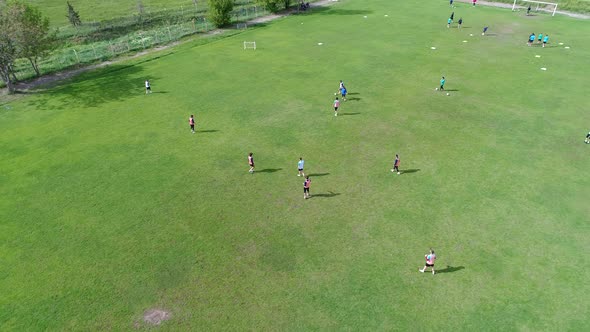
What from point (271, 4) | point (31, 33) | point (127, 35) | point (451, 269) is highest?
point (271, 4)

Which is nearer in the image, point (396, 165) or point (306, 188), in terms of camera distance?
point (306, 188)

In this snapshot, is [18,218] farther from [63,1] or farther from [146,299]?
[63,1]

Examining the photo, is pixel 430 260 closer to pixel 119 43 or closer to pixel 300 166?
pixel 300 166

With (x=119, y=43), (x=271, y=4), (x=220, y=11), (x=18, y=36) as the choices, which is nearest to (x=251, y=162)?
(x=18, y=36)

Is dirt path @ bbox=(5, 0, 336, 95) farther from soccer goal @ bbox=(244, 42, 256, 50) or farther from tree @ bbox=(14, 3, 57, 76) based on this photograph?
soccer goal @ bbox=(244, 42, 256, 50)

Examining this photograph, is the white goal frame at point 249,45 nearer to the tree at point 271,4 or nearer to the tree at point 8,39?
the tree at point 271,4
